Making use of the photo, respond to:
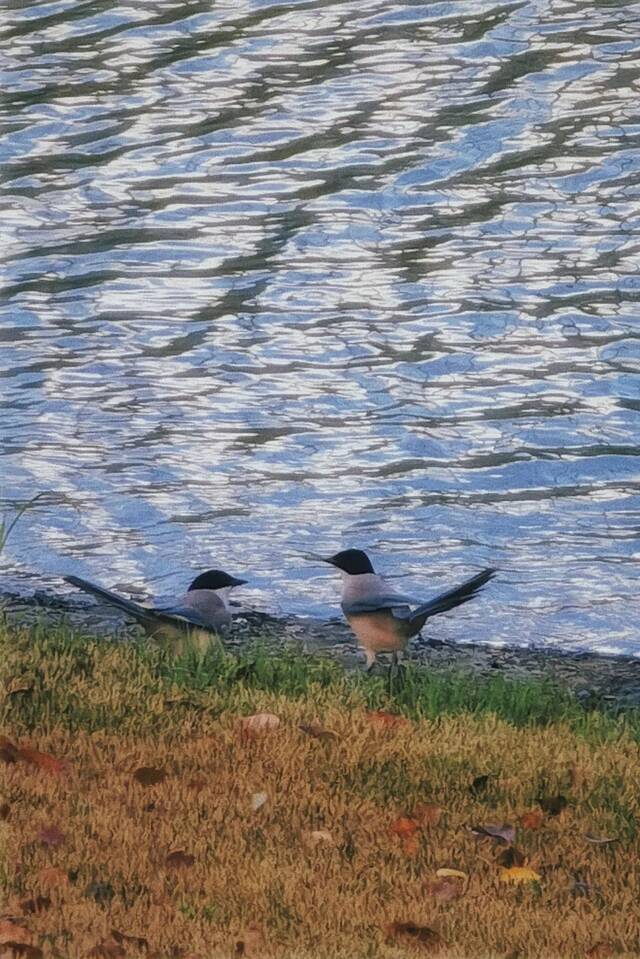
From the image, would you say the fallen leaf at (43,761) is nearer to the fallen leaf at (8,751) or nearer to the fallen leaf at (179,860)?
the fallen leaf at (8,751)

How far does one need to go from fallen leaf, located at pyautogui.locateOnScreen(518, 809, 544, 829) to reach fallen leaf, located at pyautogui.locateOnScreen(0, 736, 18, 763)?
1781 millimetres

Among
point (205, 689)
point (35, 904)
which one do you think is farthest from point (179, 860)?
point (205, 689)

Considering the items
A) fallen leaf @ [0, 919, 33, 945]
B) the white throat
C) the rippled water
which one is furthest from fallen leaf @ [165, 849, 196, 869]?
the rippled water

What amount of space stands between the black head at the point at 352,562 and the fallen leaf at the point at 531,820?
2.42 m

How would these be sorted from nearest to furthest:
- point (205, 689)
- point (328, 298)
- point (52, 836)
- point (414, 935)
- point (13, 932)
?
point (13, 932) → point (414, 935) → point (52, 836) → point (205, 689) → point (328, 298)

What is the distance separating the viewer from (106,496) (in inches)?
413

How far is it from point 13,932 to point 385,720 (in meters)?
2.27

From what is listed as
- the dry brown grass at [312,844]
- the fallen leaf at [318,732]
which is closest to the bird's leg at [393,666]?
the dry brown grass at [312,844]

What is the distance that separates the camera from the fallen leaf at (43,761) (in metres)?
5.71

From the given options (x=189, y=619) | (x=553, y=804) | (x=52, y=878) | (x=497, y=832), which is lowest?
(x=189, y=619)

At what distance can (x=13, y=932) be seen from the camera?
4500mm

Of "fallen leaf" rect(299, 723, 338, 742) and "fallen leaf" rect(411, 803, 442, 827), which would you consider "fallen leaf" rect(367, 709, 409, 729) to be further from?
"fallen leaf" rect(411, 803, 442, 827)

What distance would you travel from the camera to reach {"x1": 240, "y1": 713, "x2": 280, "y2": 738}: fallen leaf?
20.3 feet

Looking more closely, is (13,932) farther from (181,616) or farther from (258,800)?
(181,616)
